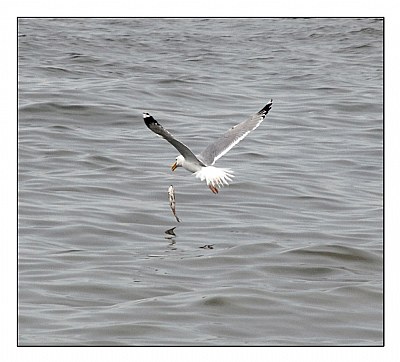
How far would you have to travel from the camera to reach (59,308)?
6531 mm

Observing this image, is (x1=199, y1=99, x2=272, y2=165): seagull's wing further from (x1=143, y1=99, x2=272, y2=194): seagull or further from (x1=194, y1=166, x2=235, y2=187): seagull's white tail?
(x1=194, y1=166, x2=235, y2=187): seagull's white tail

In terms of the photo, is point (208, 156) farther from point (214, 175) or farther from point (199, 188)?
point (199, 188)

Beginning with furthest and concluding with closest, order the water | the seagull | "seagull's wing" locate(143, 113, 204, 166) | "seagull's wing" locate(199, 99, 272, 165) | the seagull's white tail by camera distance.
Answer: "seagull's wing" locate(199, 99, 272, 165), the seagull's white tail, the seagull, "seagull's wing" locate(143, 113, 204, 166), the water

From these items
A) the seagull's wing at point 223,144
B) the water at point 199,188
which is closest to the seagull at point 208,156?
the seagull's wing at point 223,144

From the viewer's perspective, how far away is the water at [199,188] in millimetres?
6621

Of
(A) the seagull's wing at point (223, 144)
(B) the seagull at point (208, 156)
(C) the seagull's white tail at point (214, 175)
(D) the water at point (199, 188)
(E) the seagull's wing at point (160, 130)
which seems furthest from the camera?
(A) the seagull's wing at point (223, 144)

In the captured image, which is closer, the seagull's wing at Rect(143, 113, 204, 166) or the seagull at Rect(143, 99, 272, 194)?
the seagull's wing at Rect(143, 113, 204, 166)

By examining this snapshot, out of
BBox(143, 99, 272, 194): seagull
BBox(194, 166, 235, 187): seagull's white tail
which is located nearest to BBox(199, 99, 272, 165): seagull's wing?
BBox(143, 99, 272, 194): seagull

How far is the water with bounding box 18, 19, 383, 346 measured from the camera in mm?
6621

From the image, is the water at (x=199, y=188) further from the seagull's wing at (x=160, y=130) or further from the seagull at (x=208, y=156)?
the seagull's wing at (x=160, y=130)

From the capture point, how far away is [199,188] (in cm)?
977

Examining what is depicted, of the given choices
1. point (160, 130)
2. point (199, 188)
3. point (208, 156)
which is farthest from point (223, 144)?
point (199, 188)

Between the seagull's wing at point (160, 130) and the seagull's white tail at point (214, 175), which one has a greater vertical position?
the seagull's wing at point (160, 130)

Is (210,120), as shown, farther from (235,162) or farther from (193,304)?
(193,304)
